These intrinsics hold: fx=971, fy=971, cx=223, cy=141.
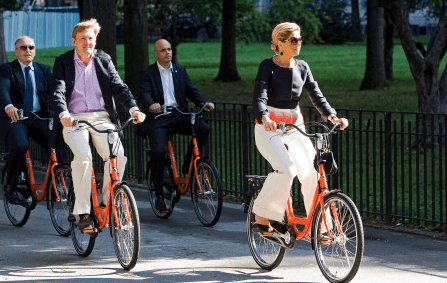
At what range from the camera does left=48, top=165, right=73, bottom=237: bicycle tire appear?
849 cm

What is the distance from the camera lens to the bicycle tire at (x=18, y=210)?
9.39 m

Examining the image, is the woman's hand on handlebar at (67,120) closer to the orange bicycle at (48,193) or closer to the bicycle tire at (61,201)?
the orange bicycle at (48,193)

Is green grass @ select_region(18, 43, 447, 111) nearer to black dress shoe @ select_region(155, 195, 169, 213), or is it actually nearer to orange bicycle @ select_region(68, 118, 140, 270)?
black dress shoe @ select_region(155, 195, 169, 213)

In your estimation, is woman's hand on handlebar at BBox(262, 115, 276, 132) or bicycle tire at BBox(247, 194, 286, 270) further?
bicycle tire at BBox(247, 194, 286, 270)

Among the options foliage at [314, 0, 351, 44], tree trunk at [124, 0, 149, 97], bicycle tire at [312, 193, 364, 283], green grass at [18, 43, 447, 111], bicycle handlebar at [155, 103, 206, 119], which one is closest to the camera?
bicycle tire at [312, 193, 364, 283]

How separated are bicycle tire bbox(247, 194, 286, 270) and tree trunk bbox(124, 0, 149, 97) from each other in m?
13.2

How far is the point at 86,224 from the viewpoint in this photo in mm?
7613

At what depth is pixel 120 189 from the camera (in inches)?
282

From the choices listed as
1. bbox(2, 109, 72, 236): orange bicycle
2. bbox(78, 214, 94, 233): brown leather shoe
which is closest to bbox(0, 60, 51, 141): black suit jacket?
bbox(2, 109, 72, 236): orange bicycle

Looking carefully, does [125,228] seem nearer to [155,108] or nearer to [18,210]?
[155,108]

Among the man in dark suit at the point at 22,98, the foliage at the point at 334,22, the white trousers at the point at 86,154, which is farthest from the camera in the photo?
the foliage at the point at 334,22

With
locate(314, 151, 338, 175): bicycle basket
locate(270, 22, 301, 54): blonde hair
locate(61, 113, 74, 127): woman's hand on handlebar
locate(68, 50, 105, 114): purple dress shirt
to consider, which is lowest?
locate(314, 151, 338, 175): bicycle basket

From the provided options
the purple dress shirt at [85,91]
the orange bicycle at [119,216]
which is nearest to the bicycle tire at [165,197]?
the orange bicycle at [119,216]

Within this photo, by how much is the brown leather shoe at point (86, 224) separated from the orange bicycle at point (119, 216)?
0.10 feet
